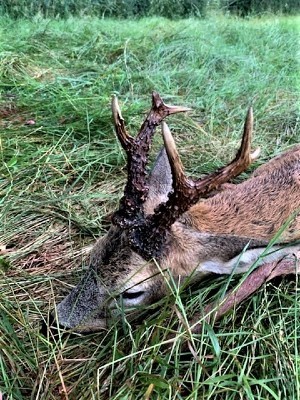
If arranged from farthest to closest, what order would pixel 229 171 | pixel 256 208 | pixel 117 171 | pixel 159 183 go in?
pixel 117 171 → pixel 159 183 → pixel 256 208 → pixel 229 171

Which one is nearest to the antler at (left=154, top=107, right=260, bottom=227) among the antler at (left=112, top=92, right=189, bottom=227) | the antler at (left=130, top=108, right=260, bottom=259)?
the antler at (left=130, top=108, right=260, bottom=259)

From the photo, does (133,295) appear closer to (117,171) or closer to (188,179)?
(188,179)

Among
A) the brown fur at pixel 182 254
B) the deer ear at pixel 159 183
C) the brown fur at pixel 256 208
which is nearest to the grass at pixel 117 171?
the brown fur at pixel 182 254

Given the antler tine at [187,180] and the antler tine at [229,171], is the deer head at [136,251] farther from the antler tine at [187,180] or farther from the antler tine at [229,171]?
the antler tine at [229,171]

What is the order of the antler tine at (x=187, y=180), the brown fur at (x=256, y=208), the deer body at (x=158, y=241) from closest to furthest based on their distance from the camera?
the antler tine at (x=187, y=180) < the deer body at (x=158, y=241) < the brown fur at (x=256, y=208)

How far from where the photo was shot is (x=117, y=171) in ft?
13.6

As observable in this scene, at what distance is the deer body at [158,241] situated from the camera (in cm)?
270

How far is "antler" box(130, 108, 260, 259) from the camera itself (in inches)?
95.7

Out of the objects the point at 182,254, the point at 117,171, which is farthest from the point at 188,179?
the point at 117,171

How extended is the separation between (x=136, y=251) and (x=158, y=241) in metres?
0.10

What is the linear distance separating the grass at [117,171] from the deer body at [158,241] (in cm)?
11

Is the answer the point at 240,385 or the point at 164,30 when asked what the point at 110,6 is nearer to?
the point at 164,30

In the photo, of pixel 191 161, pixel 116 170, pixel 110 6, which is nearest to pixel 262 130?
pixel 191 161

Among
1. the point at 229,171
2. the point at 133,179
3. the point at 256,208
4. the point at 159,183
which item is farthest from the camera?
the point at 159,183
